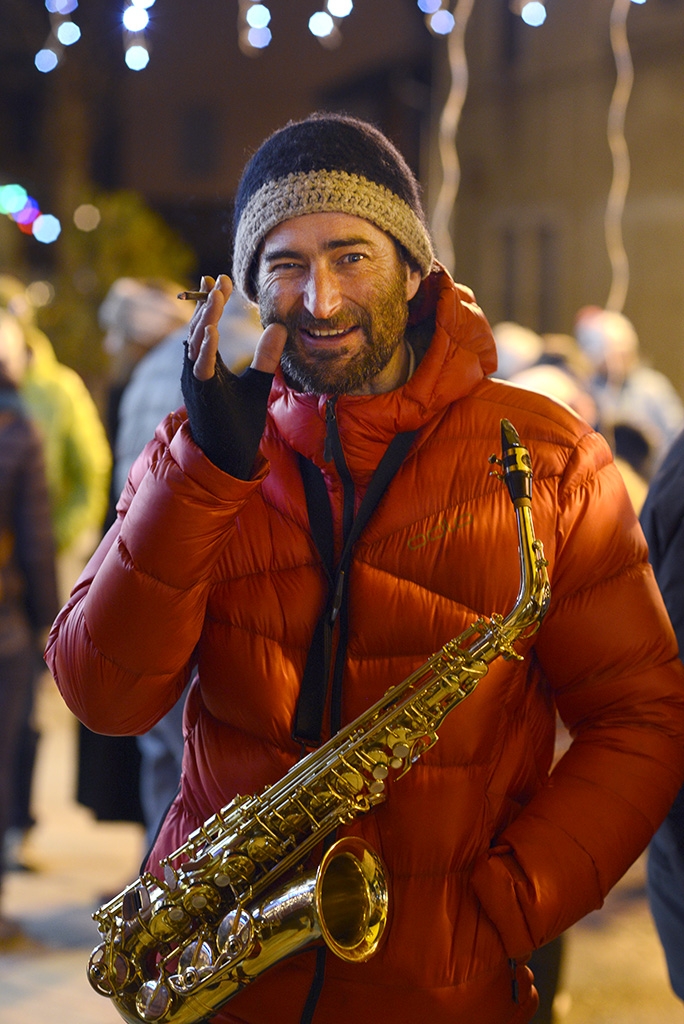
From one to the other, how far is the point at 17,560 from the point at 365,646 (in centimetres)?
260

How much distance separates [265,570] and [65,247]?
10.3 meters

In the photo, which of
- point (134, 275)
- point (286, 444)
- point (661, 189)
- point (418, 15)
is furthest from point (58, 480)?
point (418, 15)

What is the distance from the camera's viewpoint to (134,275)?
35.8 ft

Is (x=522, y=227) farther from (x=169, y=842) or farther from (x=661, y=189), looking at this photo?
(x=169, y=842)

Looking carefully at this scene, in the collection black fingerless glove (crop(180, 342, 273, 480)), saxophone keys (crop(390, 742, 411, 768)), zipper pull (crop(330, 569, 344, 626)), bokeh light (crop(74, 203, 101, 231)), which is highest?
bokeh light (crop(74, 203, 101, 231))

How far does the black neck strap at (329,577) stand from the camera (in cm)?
168

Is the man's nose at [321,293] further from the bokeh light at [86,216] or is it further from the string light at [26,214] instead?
the string light at [26,214]

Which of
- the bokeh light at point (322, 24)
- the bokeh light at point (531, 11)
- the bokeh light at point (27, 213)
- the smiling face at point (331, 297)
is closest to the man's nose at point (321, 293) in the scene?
the smiling face at point (331, 297)

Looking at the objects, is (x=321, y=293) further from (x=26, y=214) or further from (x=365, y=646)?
(x=26, y=214)

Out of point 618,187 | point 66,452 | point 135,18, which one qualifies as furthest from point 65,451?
point 618,187

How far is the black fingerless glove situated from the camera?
1.52 m

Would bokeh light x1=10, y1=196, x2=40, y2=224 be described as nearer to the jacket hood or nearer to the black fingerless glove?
the jacket hood

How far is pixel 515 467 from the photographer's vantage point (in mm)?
1612

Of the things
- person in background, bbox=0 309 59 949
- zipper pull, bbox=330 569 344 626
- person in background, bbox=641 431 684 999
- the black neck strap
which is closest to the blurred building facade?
person in background, bbox=0 309 59 949
